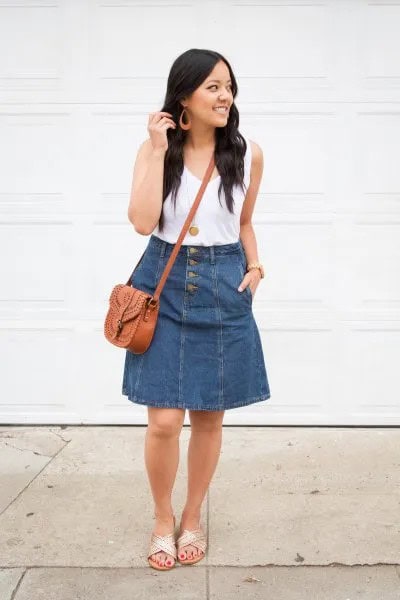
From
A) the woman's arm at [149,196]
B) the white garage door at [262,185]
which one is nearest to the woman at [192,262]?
the woman's arm at [149,196]

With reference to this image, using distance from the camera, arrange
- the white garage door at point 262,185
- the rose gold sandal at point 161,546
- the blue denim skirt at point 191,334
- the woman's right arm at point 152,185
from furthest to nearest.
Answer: the white garage door at point 262,185 → the rose gold sandal at point 161,546 → the blue denim skirt at point 191,334 → the woman's right arm at point 152,185

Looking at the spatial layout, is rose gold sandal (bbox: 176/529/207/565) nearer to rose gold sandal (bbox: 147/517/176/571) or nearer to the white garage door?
rose gold sandal (bbox: 147/517/176/571)

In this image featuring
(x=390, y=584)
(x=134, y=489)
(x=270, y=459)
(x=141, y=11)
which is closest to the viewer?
(x=390, y=584)

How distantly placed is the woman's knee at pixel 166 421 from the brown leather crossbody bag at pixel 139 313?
224 mm

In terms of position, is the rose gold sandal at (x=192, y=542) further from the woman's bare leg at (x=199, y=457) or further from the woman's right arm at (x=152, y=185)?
the woman's right arm at (x=152, y=185)

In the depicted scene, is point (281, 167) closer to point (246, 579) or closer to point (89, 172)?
point (89, 172)

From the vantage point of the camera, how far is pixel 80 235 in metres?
4.50

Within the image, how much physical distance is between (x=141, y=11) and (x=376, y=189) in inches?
59.2

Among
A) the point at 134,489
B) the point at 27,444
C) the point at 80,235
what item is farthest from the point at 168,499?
the point at 80,235

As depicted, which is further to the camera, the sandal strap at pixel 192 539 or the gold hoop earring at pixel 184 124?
the sandal strap at pixel 192 539

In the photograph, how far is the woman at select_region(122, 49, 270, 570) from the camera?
2791 millimetres

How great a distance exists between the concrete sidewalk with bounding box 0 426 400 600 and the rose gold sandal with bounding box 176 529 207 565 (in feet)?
0.09

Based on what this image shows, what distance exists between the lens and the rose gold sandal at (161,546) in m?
2.99

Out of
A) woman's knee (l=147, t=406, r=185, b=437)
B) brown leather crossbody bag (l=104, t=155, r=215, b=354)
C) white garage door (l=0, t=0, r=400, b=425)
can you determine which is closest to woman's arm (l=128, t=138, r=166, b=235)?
brown leather crossbody bag (l=104, t=155, r=215, b=354)
